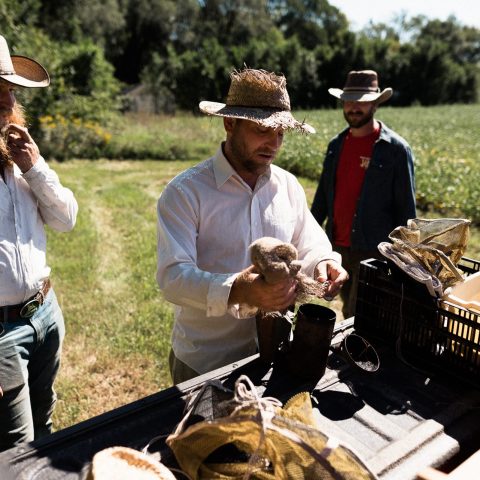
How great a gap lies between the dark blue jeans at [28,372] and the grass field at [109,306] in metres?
0.99

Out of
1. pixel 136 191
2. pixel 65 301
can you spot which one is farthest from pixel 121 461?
pixel 136 191

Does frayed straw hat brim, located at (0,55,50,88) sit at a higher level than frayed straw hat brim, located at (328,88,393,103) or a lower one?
higher

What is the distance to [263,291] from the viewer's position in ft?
5.18

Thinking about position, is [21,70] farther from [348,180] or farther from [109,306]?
[109,306]

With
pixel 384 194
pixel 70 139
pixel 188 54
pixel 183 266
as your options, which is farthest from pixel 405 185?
pixel 188 54

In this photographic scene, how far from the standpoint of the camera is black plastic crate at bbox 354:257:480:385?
5.87 feet

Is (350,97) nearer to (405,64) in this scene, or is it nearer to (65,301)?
(65,301)

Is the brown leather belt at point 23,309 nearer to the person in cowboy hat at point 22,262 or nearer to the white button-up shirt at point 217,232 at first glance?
the person in cowboy hat at point 22,262

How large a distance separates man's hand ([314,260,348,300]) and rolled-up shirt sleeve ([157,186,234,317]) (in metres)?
0.46

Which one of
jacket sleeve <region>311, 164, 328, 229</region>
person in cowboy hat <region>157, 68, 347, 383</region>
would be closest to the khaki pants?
person in cowboy hat <region>157, 68, 347, 383</region>

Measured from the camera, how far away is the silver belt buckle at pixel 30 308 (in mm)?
2232

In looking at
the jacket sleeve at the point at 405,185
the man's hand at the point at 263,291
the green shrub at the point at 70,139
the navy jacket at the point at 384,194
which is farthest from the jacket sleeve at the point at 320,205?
the green shrub at the point at 70,139

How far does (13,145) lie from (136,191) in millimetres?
8398

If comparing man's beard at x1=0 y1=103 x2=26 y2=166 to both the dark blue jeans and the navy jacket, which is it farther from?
the navy jacket
